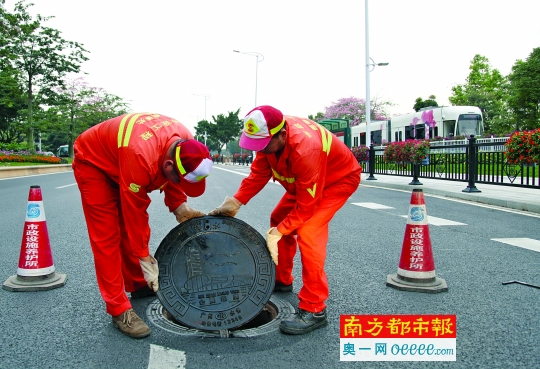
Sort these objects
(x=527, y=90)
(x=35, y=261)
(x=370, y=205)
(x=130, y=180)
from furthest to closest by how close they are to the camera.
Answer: (x=527, y=90), (x=370, y=205), (x=35, y=261), (x=130, y=180)

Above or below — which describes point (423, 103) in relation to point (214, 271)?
above

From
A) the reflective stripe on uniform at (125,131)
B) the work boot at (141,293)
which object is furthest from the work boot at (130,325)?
the reflective stripe on uniform at (125,131)

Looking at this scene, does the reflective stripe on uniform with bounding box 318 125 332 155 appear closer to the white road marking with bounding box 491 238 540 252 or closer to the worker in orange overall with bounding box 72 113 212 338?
the worker in orange overall with bounding box 72 113 212 338

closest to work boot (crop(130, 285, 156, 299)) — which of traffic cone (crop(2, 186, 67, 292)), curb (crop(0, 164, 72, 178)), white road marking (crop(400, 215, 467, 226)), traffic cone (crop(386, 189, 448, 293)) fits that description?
traffic cone (crop(2, 186, 67, 292))

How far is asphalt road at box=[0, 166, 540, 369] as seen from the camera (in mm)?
2381

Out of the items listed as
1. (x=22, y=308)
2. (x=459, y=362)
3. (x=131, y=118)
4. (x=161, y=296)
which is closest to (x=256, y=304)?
(x=161, y=296)

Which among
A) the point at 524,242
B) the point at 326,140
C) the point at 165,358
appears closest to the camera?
the point at 165,358

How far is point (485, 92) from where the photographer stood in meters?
45.9

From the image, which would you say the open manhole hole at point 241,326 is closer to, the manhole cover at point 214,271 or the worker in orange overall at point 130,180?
the manhole cover at point 214,271

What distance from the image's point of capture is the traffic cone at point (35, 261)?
3.63 metres

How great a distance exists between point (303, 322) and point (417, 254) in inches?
57.1

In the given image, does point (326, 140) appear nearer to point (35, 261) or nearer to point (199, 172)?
point (199, 172)

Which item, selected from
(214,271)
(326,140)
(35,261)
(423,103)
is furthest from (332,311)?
(423,103)

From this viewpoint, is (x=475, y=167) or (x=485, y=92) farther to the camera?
(x=485, y=92)
